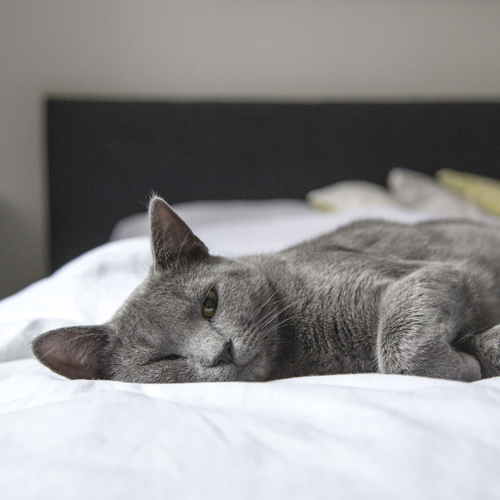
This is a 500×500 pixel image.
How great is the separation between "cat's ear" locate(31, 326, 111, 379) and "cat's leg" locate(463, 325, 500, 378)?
67 cm

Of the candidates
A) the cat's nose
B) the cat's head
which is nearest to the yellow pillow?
the cat's head

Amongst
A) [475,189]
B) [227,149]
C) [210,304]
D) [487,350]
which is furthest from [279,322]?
[227,149]

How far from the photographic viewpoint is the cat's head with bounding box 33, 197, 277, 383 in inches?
32.2

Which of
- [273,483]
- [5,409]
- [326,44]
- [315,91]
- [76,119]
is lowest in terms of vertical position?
[5,409]

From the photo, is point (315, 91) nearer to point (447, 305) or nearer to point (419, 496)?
point (447, 305)

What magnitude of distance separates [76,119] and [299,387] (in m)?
2.25

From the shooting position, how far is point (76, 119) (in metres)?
2.51

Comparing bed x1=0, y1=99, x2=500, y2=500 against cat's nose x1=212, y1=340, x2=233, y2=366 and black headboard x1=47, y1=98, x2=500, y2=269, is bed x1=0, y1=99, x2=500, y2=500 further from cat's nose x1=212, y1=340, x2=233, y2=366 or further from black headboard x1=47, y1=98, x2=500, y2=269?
black headboard x1=47, y1=98, x2=500, y2=269

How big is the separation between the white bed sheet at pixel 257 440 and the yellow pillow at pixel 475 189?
168cm

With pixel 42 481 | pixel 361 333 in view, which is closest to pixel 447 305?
pixel 361 333

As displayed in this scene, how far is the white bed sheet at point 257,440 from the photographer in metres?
0.47

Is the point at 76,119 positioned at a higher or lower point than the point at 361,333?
higher

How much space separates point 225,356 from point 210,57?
2283 mm

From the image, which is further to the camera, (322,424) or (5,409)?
(5,409)
